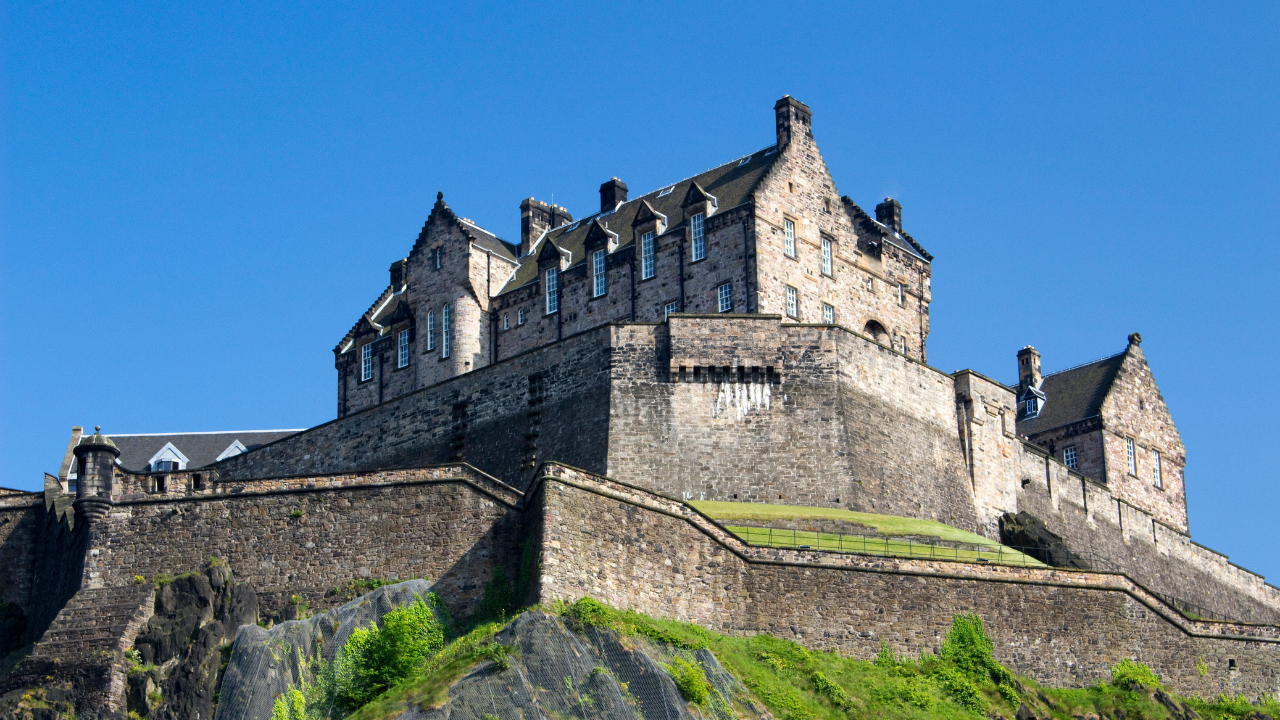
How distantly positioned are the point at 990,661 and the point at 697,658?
33.1 ft

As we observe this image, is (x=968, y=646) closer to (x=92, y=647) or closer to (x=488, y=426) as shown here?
(x=488, y=426)

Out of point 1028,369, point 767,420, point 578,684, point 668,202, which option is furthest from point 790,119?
point 578,684

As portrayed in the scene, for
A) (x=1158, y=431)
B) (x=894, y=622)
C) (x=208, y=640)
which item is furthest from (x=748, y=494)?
(x=1158, y=431)

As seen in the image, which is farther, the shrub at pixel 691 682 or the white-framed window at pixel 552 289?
the white-framed window at pixel 552 289

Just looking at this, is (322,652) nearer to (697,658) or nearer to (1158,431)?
(697,658)

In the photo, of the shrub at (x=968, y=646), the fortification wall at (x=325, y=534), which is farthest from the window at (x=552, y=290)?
the shrub at (x=968, y=646)

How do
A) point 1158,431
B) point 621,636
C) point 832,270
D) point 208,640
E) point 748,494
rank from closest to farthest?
point 621,636 < point 208,640 < point 748,494 < point 832,270 < point 1158,431

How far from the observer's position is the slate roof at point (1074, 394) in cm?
8212

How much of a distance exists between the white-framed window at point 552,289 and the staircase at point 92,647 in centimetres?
2502

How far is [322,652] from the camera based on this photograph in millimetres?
49625

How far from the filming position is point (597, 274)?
238ft

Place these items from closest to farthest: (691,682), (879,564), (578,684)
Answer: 1. (578,684)
2. (691,682)
3. (879,564)

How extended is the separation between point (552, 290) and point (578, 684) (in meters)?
30.4

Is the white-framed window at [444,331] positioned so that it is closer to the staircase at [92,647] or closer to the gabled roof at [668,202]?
the gabled roof at [668,202]
